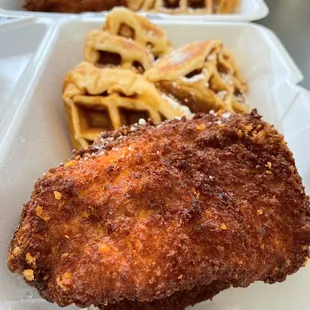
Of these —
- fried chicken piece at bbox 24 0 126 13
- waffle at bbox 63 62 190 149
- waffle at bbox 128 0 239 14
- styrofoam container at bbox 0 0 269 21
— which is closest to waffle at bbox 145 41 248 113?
waffle at bbox 63 62 190 149

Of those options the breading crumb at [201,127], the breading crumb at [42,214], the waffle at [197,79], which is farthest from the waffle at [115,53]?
the breading crumb at [42,214]

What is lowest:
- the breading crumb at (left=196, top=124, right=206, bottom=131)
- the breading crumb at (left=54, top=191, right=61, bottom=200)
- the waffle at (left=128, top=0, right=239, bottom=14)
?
the waffle at (left=128, top=0, right=239, bottom=14)

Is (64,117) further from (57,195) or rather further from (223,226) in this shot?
(223,226)

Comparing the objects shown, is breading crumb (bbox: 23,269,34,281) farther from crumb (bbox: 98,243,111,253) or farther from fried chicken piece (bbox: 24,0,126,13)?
fried chicken piece (bbox: 24,0,126,13)

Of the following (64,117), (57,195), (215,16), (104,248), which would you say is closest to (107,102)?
(64,117)

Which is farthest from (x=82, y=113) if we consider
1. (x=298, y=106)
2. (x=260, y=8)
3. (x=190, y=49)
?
(x=260, y=8)

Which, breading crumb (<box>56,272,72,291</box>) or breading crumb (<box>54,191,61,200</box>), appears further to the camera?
breading crumb (<box>54,191,61,200</box>)
